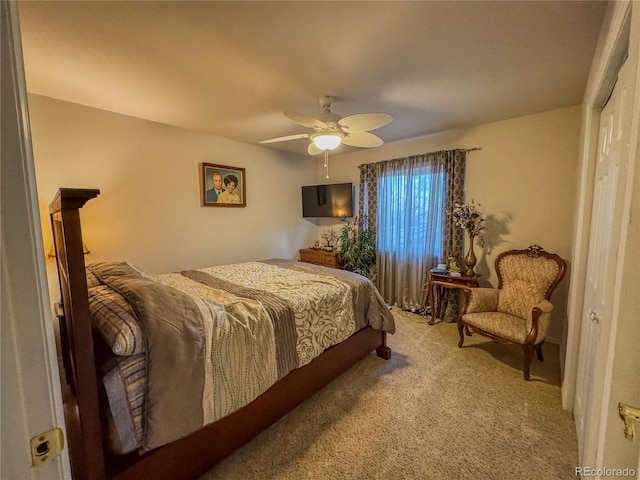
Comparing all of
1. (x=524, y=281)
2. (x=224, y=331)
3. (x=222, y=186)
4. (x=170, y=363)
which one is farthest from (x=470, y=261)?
(x=222, y=186)

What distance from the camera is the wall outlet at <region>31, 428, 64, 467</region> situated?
1.65 ft

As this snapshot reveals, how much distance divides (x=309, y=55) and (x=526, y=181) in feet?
9.13

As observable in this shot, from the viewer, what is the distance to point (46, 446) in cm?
52

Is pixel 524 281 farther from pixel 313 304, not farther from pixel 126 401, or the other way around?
pixel 126 401

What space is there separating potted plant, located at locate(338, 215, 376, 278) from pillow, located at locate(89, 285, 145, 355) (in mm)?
3168

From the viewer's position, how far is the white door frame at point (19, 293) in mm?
469

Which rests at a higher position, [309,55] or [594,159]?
[309,55]

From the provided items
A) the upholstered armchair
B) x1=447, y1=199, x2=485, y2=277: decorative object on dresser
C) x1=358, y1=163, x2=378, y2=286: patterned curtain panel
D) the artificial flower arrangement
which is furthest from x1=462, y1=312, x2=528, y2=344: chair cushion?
x1=358, y1=163, x2=378, y2=286: patterned curtain panel

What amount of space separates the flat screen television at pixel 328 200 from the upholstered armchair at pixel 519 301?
90.2 inches

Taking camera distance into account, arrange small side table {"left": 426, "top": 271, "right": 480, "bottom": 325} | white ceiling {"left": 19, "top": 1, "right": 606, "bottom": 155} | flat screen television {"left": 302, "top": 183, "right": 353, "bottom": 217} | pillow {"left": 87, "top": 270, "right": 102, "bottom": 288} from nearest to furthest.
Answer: white ceiling {"left": 19, "top": 1, "right": 606, "bottom": 155} → pillow {"left": 87, "top": 270, "right": 102, "bottom": 288} → small side table {"left": 426, "top": 271, "right": 480, "bottom": 325} → flat screen television {"left": 302, "top": 183, "right": 353, "bottom": 217}

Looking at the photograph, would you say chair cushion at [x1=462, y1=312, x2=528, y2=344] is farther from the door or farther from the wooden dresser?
the wooden dresser

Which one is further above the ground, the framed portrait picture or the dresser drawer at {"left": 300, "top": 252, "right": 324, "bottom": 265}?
the framed portrait picture

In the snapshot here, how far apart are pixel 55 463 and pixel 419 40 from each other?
2333 millimetres

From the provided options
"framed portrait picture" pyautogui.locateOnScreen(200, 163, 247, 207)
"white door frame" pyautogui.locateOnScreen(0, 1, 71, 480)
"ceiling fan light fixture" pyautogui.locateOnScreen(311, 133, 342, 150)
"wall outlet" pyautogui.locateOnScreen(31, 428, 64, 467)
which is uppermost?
"ceiling fan light fixture" pyautogui.locateOnScreen(311, 133, 342, 150)
